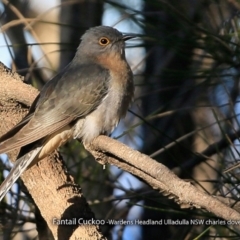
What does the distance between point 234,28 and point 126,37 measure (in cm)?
94

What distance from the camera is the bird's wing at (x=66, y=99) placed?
3.66 meters

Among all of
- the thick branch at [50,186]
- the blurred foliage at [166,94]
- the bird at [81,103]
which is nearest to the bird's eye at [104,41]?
the bird at [81,103]

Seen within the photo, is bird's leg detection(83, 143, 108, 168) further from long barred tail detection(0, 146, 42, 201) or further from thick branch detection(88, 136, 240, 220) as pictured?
long barred tail detection(0, 146, 42, 201)

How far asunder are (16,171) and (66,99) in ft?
2.41

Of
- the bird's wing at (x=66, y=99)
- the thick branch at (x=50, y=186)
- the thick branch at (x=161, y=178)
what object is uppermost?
the bird's wing at (x=66, y=99)

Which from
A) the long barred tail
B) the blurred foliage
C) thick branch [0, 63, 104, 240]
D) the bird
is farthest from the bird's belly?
the long barred tail

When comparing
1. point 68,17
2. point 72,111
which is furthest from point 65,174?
point 68,17

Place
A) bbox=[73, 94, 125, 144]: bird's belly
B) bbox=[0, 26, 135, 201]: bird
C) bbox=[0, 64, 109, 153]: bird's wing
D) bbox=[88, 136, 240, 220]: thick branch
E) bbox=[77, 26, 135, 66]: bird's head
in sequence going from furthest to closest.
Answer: bbox=[77, 26, 135, 66]: bird's head < bbox=[73, 94, 125, 144]: bird's belly < bbox=[0, 64, 109, 153]: bird's wing < bbox=[0, 26, 135, 201]: bird < bbox=[88, 136, 240, 220]: thick branch

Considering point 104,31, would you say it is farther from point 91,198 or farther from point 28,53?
point 91,198

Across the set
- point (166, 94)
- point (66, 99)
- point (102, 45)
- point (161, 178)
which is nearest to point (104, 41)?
point (102, 45)

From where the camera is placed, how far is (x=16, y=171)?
3.35 metres

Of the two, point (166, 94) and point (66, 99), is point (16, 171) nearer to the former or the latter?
point (66, 99)

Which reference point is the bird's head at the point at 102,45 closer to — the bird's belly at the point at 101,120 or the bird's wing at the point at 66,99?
the bird's wing at the point at 66,99

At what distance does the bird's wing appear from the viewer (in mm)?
3658
